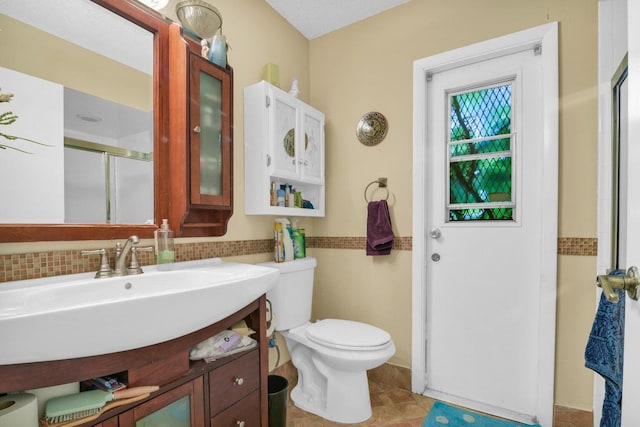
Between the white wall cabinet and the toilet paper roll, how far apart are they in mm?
1173

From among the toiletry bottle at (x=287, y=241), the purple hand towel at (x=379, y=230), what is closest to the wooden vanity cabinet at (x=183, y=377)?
the toiletry bottle at (x=287, y=241)

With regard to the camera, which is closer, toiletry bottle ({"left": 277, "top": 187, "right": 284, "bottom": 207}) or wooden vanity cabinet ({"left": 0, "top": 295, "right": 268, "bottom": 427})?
wooden vanity cabinet ({"left": 0, "top": 295, "right": 268, "bottom": 427})

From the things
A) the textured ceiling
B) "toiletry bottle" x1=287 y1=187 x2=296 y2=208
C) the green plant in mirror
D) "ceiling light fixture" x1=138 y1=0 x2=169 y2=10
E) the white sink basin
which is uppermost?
the textured ceiling

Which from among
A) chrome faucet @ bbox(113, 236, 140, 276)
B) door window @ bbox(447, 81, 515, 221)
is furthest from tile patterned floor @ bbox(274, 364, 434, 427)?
chrome faucet @ bbox(113, 236, 140, 276)

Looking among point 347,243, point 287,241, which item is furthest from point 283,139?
point 347,243

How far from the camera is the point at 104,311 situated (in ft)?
2.43

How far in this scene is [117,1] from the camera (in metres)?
1.29

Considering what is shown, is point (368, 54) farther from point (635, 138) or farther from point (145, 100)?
point (635, 138)

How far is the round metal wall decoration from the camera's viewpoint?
2.13 meters

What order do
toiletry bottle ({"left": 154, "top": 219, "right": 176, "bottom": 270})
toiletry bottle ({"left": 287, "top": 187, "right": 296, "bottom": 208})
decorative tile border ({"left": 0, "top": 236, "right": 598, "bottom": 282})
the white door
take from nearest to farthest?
the white door → decorative tile border ({"left": 0, "top": 236, "right": 598, "bottom": 282}) → toiletry bottle ({"left": 154, "top": 219, "right": 176, "bottom": 270}) → toiletry bottle ({"left": 287, "top": 187, "right": 296, "bottom": 208})

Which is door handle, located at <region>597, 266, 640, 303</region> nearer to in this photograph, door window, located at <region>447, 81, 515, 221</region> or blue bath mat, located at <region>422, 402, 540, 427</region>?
door window, located at <region>447, 81, 515, 221</region>

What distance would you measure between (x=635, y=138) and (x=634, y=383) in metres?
0.45

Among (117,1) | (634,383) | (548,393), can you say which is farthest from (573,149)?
(117,1)

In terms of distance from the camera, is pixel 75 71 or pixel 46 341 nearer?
pixel 46 341
